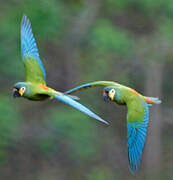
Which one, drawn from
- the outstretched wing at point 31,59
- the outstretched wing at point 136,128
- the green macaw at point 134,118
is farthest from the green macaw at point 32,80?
the outstretched wing at point 136,128

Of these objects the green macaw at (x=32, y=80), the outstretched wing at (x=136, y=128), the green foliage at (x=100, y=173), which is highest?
the green macaw at (x=32, y=80)

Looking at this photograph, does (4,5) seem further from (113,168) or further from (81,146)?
(113,168)

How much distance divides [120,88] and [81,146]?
14.8 ft

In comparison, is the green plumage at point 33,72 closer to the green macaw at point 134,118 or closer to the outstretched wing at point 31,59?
the outstretched wing at point 31,59

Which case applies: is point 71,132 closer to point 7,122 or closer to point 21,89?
point 7,122

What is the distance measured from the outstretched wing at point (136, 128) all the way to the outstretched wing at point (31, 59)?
1010 millimetres

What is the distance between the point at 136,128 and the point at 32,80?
47.1 inches

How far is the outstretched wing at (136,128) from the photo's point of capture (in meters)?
6.71

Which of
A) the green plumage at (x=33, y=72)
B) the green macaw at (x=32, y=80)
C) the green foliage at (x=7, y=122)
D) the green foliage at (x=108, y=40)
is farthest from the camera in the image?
the green foliage at (x=108, y=40)

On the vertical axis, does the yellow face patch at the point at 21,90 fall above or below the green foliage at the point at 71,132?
above

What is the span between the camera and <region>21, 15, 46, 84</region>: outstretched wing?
23.6ft

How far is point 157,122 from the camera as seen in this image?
41.9 ft

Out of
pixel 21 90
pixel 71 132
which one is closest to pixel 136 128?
pixel 21 90

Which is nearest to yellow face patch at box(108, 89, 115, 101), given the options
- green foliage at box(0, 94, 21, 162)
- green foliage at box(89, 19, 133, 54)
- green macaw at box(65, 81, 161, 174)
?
green macaw at box(65, 81, 161, 174)
